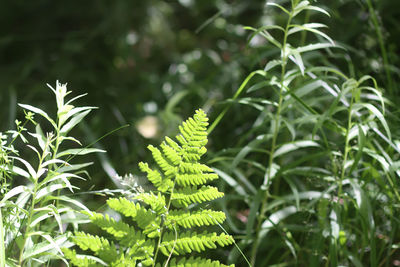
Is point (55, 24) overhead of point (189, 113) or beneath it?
overhead

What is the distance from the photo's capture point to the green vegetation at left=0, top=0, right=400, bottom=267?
2.88 feet

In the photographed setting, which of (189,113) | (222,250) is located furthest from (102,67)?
(222,250)

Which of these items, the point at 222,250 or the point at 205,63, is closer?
the point at 222,250

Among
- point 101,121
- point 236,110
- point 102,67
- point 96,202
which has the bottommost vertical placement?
point 96,202

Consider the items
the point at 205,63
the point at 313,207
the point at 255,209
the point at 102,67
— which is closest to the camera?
the point at 255,209

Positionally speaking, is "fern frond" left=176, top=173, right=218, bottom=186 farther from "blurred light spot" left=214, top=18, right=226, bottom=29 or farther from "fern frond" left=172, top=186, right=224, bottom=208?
"blurred light spot" left=214, top=18, right=226, bottom=29

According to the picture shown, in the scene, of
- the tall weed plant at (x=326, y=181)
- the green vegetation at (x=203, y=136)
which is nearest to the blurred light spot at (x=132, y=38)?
the green vegetation at (x=203, y=136)

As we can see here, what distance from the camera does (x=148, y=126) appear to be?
2.33m

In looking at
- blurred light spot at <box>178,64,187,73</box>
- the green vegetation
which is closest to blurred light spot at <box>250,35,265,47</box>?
the green vegetation

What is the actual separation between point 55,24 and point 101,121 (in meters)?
0.88

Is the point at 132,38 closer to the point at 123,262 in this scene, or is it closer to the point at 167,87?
the point at 167,87

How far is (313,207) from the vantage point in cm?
131

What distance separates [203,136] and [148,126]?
148 cm

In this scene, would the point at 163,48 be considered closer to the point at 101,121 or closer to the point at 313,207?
the point at 101,121
